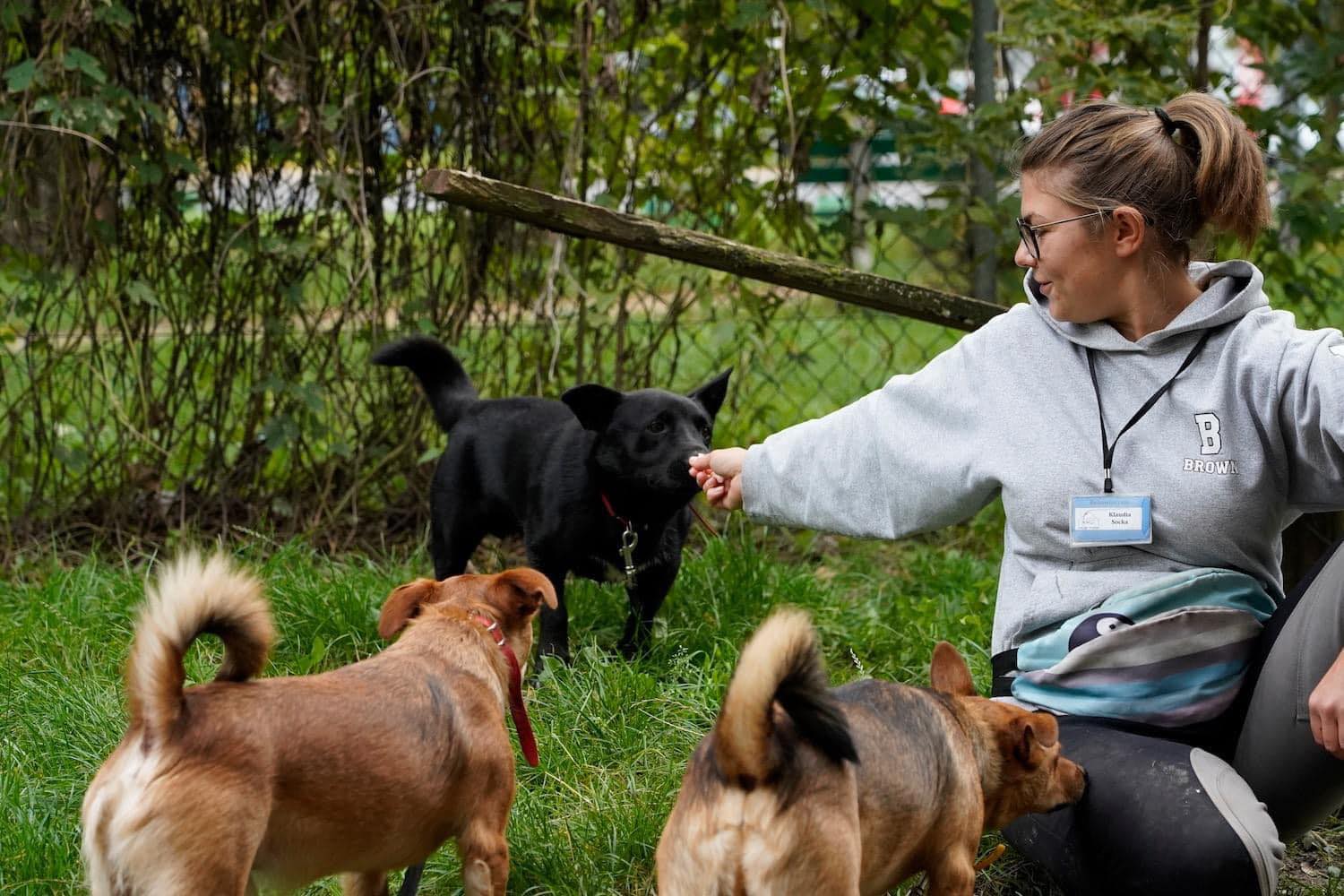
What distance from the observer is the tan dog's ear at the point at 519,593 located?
2859 millimetres

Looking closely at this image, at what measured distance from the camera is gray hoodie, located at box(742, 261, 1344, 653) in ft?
8.56

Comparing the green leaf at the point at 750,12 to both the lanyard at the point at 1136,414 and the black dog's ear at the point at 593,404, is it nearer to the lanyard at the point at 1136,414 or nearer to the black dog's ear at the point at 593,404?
the black dog's ear at the point at 593,404

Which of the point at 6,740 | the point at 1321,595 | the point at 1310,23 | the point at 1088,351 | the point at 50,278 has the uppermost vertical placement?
the point at 1310,23

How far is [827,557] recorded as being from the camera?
17.1ft

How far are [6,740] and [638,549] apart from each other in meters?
1.75

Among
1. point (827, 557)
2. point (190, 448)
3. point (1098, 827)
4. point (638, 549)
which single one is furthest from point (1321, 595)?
point (190, 448)

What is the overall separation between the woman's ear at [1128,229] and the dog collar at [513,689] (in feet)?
4.65

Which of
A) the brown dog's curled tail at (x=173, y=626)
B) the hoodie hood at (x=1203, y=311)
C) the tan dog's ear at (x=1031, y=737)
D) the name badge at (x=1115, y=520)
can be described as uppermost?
the hoodie hood at (x=1203, y=311)

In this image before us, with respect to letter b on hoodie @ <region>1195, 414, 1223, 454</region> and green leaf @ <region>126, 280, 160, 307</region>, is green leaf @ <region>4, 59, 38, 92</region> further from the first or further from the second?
letter b on hoodie @ <region>1195, 414, 1223, 454</region>

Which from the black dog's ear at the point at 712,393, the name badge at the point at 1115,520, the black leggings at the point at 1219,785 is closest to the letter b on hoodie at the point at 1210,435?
the name badge at the point at 1115,520

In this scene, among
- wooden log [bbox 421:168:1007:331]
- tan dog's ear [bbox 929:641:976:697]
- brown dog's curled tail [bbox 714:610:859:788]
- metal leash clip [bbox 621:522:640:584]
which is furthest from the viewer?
metal leash clip [bbox 621:522:640:584]

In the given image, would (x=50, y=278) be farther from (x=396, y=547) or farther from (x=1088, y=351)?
(x=1088, y=351)

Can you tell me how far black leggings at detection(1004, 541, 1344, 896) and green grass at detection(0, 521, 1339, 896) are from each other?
442 mm

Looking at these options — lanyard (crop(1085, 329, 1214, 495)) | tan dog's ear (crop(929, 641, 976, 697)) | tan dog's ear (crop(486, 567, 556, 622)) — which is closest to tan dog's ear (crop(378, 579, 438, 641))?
tan dog's ear (crop(486, 567, 556, 622))
